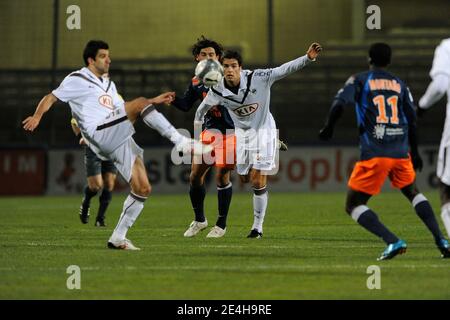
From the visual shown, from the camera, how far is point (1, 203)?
20.0m

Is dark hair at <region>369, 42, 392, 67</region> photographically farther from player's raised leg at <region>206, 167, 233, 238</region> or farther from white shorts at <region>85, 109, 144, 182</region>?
player's raised leg at <region>206, 167, 233, 238</region>

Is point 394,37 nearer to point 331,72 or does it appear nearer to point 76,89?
point 331,72

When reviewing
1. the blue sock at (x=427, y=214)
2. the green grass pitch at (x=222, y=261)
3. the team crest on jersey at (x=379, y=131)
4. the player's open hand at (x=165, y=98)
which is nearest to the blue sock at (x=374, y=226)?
the green grass pitch at (x=222, y=261)

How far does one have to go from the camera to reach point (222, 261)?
959cm

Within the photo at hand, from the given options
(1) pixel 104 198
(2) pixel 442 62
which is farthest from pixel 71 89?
(2) pixel 442 62

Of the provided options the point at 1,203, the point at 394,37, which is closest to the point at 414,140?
the point at 1,203

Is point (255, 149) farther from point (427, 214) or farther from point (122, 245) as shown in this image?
point (427, 214)

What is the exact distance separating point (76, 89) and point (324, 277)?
12.1 ft

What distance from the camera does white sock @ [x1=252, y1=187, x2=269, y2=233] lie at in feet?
A: 39.8

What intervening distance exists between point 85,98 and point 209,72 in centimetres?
131

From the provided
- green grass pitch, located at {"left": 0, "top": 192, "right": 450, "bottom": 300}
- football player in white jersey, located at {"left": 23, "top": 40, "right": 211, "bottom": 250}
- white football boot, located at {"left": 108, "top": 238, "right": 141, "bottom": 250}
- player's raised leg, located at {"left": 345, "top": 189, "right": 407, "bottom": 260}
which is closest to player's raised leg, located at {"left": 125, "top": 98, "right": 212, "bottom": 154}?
football player in white jersey, located at {"left": 23, "top": 40, "right": 211, "bottom": 250}

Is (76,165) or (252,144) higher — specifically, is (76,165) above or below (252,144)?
below

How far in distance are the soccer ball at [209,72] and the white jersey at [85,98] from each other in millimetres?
920
